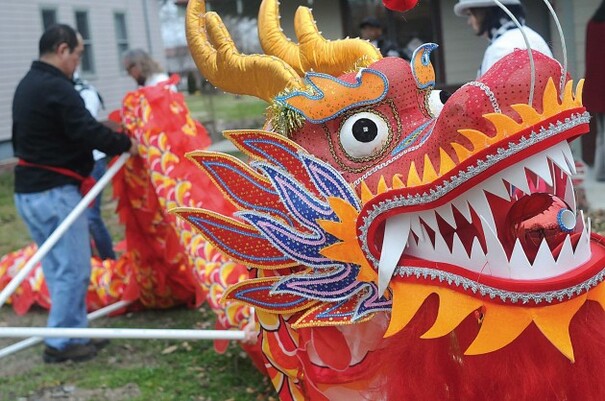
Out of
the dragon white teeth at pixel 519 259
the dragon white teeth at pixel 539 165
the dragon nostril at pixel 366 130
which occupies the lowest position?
the dragon white teeth at pixel 519 259

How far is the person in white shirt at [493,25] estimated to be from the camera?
366 cm

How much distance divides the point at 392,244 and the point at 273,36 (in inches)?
40.6

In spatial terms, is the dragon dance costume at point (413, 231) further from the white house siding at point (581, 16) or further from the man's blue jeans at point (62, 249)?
the white house siding at point (581, 16)

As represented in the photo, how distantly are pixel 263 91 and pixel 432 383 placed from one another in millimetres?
1060

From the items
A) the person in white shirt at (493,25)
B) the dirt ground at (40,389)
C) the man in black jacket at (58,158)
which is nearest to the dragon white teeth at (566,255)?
the person in white shirt at (493,25)

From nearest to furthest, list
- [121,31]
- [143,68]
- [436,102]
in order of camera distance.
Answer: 1. [436,102]
2. [143,68]
3. [121,31]

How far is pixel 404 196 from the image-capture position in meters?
1.92

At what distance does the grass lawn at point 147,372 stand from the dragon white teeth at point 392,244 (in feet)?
6.25

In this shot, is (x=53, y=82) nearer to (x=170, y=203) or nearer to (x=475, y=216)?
(x=170, y=203)

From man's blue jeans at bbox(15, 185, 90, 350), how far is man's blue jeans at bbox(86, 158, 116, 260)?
1.37 m

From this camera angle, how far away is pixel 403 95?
7.18 feet

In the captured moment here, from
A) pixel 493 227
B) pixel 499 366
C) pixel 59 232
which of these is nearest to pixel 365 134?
pixel 493 227

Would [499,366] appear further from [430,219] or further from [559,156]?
[559,156]

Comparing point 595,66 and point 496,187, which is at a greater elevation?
point 496,187
